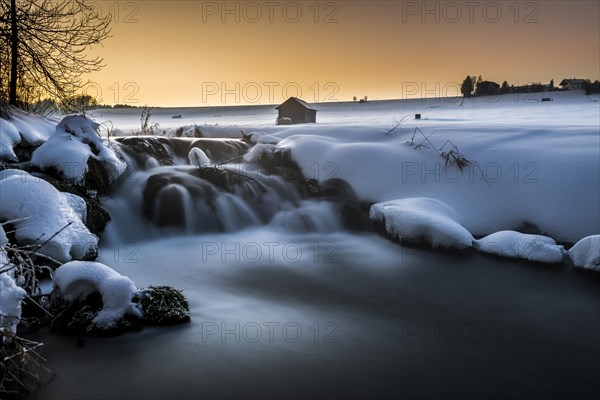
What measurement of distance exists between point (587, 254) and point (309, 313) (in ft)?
17.4

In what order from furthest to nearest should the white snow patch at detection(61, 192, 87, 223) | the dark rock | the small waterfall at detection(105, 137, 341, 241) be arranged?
the small waterfall at detection(105, 137, 341, 241), the dark rock, the white snow patch at detection(61, 192, 87, 223)

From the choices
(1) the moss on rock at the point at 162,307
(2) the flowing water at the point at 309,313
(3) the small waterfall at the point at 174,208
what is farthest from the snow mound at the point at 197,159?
(1) the moss on rock at the point at 162,307

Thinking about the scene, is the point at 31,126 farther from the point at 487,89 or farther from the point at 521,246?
the point at 487,89

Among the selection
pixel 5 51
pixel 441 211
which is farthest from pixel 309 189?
pixel 5 51

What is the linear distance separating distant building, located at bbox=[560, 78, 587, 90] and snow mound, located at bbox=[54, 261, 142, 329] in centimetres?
6356

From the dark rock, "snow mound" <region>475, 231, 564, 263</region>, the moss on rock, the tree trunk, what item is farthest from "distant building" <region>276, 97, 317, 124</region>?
the moss on rock

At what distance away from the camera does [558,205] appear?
1023 centimetres

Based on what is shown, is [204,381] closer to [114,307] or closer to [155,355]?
[155,355]

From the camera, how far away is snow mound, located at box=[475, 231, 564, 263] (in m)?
8.60

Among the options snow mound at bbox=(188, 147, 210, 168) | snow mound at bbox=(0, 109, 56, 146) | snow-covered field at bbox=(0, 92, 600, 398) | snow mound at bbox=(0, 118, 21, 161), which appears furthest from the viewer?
snow mound at bbox=(188, 147, 210, 168)

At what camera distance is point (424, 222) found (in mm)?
9430

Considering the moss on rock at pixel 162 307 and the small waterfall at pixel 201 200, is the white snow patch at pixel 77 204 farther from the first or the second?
the moss on rock at pixel 162 307

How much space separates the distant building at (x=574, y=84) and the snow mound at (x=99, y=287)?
209ft

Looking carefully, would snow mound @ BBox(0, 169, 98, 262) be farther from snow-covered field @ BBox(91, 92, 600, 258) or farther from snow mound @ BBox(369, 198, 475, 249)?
snow-covered field @ BBox(91, 92, 600, 258)
